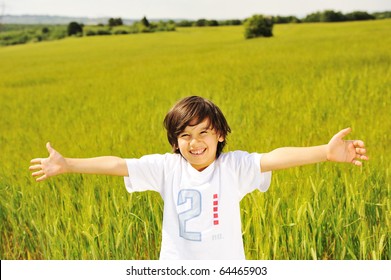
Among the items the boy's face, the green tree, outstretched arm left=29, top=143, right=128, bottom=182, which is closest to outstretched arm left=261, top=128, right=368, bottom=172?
the boy's face

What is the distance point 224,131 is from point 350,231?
65cm

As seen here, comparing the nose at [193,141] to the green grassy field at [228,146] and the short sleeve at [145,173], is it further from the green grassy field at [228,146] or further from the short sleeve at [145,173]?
the green grassy field at [228,146]

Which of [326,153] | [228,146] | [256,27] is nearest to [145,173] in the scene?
[326,153]

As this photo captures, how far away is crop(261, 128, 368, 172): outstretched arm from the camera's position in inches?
59.4

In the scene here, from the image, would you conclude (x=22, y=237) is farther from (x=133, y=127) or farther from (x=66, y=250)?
(x=133, y=127)

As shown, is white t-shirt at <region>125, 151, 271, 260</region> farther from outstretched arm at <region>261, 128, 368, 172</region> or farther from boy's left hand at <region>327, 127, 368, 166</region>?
boy's left hand at <region>327, 127, 368, 166</region>

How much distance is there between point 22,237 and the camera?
2.18 metres

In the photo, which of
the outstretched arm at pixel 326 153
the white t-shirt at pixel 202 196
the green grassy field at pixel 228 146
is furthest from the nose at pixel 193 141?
the green grassy field at pixel 228 146

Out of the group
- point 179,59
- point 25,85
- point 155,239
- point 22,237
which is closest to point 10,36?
point 25,85

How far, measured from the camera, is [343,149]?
152 cm

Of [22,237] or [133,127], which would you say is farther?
[133,127]

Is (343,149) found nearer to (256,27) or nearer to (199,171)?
(199,171)

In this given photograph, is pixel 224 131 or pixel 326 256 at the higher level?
pixel 224 131

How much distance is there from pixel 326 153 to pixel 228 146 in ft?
3.40
